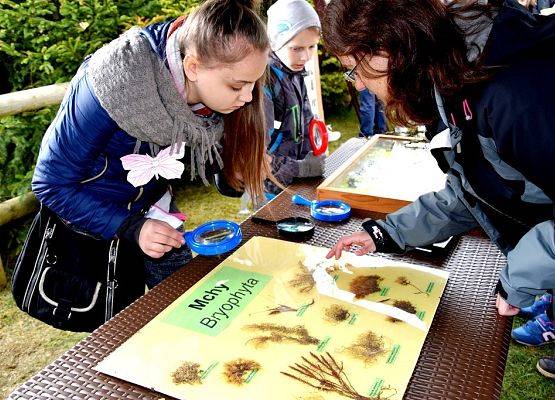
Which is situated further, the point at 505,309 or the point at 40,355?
the point at 40,355

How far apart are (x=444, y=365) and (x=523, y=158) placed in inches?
18.6

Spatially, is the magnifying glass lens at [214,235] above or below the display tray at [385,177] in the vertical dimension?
above

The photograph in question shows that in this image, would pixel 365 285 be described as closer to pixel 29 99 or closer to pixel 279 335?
Result: pixel 279 335

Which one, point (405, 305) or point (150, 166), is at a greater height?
point (150, 166)

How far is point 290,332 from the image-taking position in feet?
3.84

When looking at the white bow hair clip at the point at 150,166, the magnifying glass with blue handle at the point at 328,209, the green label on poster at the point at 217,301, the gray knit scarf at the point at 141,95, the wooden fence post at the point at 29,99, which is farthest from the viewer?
the wooden fence post at the point at 29,99

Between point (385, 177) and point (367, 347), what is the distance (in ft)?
3.47

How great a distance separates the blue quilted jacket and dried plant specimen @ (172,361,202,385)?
0.63 meters

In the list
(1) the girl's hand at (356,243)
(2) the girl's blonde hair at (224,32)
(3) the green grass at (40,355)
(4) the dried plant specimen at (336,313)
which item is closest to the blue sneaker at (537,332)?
(3) the green grass at (40,355)

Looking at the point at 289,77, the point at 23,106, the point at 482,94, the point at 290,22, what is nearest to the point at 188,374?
the point at 482,94

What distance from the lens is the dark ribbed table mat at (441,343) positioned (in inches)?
40.1

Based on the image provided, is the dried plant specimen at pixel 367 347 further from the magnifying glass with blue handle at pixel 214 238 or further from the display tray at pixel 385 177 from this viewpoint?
the display tray at pixel 385 177

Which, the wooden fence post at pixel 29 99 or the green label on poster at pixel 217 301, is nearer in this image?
the green label on poster at pixel 217 301

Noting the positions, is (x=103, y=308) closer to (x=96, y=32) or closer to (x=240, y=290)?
(x=240, y=290)
